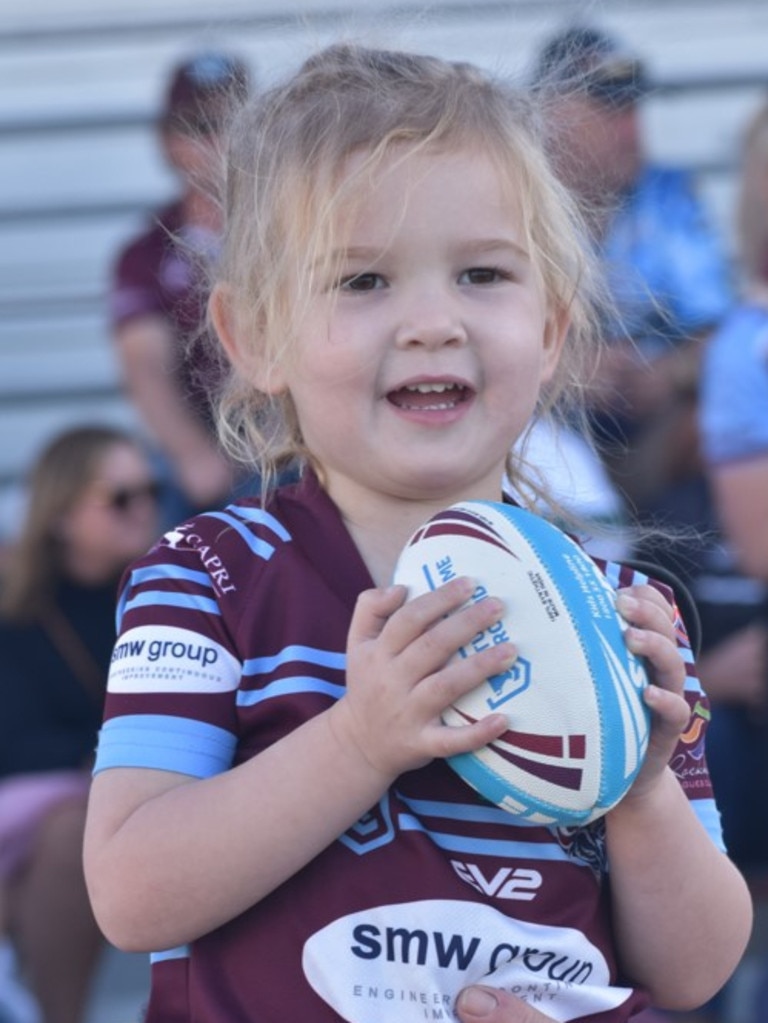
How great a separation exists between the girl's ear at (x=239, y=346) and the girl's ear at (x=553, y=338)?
31cm

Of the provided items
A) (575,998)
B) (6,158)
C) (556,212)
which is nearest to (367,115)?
(556,212)

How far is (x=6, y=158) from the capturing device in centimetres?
688

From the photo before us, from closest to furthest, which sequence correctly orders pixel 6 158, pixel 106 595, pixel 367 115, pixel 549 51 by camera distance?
pixel 367 115
pixel 549 51
pixel 106 595
pixel 6 158

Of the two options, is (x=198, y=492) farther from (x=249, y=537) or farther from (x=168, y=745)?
(x=168, y=745)

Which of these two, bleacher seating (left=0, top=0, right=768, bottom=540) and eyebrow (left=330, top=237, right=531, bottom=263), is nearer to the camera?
eyebrow (left=330, top=237, right=531, bottom=263)

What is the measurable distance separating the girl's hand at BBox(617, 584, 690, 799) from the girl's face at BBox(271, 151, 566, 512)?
256 millimetres

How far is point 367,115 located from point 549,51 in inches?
45.8

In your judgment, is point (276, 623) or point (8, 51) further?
point (8, 51)

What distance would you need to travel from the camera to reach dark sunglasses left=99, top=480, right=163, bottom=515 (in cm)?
495

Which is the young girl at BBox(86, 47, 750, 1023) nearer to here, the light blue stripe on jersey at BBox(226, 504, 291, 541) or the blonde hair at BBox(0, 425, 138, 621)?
the light blue stripe on jersey at BBox(226, 504, 291, 541)

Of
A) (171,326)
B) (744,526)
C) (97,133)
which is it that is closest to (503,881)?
(744,526)

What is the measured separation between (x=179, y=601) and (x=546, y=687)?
15.9 inches

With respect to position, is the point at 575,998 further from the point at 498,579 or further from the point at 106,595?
the point at 106,595

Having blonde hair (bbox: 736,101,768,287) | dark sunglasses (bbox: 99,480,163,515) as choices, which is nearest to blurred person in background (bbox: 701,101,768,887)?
blonde hair (bbox: 736,101,768,287)
